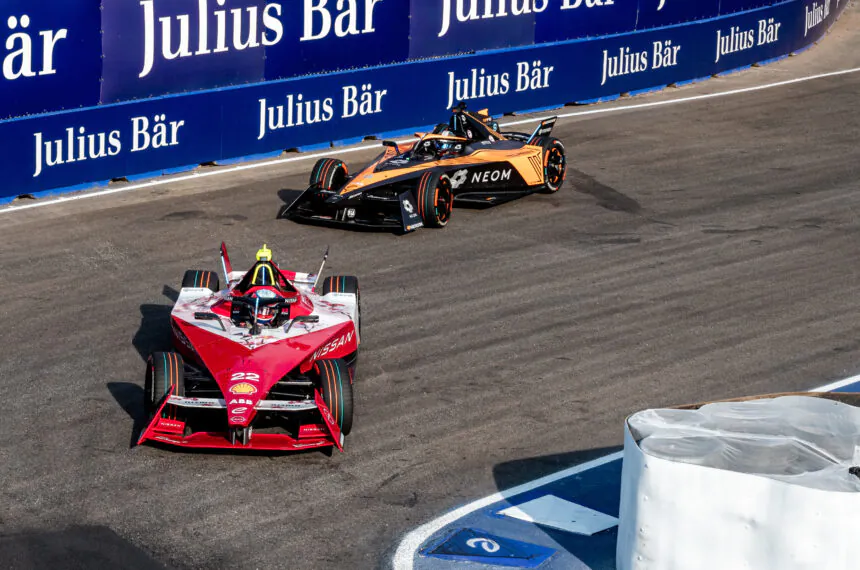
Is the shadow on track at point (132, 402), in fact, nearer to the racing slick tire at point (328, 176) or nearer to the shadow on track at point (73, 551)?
the shadow on track at point (73, 551)

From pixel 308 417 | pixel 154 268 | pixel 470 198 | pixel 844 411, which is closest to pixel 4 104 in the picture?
pixel 154 268

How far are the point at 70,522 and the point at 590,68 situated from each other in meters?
20.3

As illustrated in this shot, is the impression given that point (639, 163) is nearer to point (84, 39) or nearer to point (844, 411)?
point (84, 39)

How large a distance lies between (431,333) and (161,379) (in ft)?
13.3

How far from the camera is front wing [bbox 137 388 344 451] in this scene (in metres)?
11.1

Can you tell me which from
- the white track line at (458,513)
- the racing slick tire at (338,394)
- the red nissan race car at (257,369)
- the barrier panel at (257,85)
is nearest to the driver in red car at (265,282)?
the red nissan race car at (257,369)

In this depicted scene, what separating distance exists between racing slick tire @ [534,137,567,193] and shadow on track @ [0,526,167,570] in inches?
474

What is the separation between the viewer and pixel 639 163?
75.8 ft

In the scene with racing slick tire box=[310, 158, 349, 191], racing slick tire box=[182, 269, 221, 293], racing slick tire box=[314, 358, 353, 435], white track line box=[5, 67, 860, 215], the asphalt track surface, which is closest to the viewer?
the asphalt track surface

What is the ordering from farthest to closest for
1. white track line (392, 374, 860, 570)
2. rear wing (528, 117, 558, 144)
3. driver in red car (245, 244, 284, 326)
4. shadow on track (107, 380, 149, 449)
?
rear wing (528, 117, 558, 144) → driver in red car (245, 244, 284, 326) → shadow on track (107, 380, 149, 449) → white track line (392, 374, 860, 570)

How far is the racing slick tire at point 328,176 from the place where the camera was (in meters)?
19.1

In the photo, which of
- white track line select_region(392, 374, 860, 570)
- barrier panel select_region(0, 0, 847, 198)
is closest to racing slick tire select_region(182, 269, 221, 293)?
white track line select_region(392, 374, 860, 570)

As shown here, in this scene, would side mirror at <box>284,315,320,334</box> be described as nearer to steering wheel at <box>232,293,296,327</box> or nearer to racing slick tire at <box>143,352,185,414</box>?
steering wheel at <box>232,293,296,327</box>

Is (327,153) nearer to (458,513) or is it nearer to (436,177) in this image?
(436,177)
